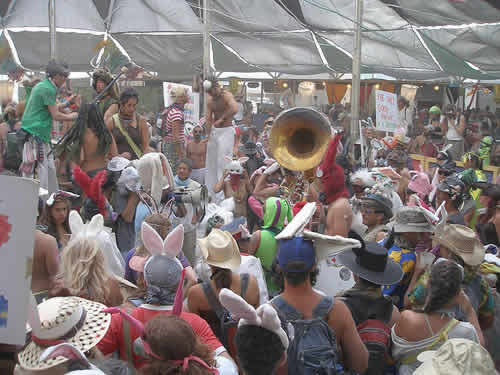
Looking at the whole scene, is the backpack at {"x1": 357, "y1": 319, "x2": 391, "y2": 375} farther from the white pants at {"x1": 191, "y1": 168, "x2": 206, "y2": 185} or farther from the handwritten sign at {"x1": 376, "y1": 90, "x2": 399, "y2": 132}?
the handwritten sign at {"x1": 376, "y1": 90, "x2": 399, "y2": 132}

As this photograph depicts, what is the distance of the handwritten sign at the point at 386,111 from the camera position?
9.62m

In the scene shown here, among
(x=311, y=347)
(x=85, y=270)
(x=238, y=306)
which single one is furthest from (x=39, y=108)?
(x=238, y=306)

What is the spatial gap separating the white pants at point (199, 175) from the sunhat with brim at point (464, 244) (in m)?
5.51

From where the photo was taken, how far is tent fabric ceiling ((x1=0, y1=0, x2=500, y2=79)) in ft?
50.6

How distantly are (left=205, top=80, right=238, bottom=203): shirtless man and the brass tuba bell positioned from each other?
13.1 feet

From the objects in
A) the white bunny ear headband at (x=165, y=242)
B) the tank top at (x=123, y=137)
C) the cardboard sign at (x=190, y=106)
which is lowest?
the white bunny ear headband at (x=165, y=242)

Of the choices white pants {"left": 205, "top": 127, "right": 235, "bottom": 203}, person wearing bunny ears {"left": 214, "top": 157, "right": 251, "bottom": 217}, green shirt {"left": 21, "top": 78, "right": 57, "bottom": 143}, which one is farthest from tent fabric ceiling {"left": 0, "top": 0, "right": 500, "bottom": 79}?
green shirt {"left": 21, "top": 78, "right": 57, "bottom": 143}

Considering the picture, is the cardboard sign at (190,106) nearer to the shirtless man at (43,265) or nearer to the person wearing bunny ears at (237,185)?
the person wearing bunny ears at (237,185)

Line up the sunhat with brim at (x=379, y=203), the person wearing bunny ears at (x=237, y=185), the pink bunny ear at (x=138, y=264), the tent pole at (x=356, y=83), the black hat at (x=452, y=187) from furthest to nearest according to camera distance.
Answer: the tent pole at (x=356, y=83)
the person wearing bunny ears at (x=237, y=185)
the black hat at (x=452, y=187)
the sunhat with brim at (x=379, y=203)
the pink bunny ear at (x=138, y=264)

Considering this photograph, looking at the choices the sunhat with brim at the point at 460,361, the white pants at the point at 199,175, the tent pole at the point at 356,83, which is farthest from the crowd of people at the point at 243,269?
the tent pole at the point at 356,83

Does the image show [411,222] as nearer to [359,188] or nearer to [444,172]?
[359,188]

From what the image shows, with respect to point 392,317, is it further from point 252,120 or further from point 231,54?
point 231,54

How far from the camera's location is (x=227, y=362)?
8.95 ft

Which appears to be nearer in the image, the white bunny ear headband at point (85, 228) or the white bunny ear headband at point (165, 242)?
the white bunny ear headband at point (165, 242)
